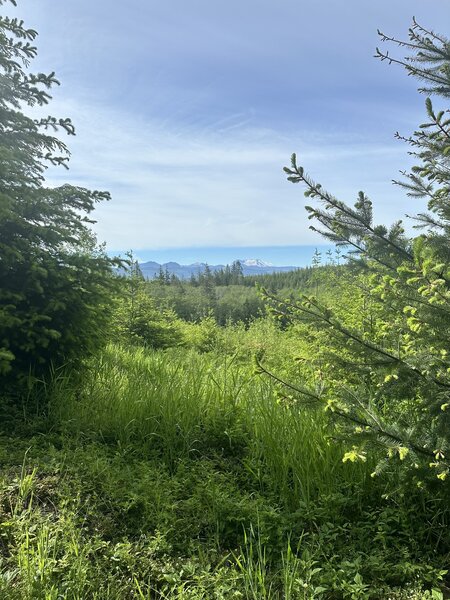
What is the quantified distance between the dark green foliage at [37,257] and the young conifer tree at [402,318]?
7.61ft

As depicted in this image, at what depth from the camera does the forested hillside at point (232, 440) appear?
1.93 metres

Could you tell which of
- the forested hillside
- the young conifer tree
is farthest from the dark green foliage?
the young conifer tree

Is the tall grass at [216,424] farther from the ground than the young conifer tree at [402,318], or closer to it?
closer to it

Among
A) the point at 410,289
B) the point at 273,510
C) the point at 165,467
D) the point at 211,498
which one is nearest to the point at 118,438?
the point at 165,467

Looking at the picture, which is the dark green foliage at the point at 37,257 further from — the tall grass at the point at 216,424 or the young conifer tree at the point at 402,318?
the young conifer tree at the point at 402,318

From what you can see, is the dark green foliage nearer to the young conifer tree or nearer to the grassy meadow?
the grassy meadow

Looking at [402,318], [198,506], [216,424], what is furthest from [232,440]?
Answer: [402,318]

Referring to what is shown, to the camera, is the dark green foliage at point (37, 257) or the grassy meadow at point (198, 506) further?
the dark green foliage at point (37, 257)

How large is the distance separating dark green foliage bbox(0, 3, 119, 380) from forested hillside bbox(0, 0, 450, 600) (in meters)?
0.02

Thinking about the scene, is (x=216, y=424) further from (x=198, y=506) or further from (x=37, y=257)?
(x=37, y=257)

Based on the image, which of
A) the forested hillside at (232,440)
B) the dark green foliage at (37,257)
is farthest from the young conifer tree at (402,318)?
the dark green foliage at (37,257)

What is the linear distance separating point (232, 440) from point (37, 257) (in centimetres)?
259

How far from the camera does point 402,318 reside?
2402 millimetres

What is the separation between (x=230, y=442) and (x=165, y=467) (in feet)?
1.85
